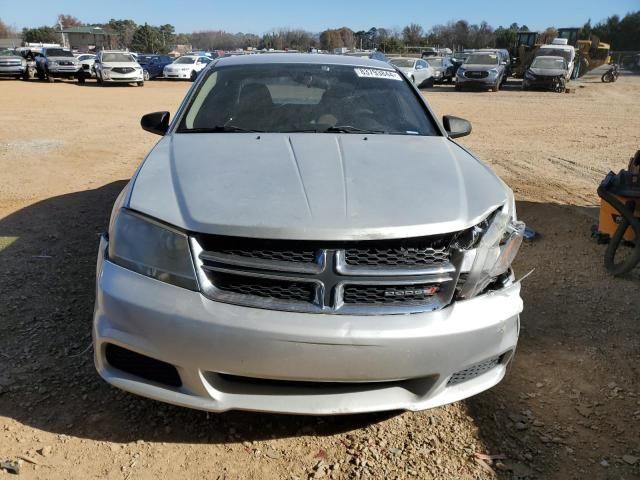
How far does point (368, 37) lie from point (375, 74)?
7532cm

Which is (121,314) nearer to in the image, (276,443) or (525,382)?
(276,443)

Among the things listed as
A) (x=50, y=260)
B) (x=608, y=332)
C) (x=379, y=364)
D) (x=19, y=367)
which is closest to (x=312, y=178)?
(x=379, y=364)

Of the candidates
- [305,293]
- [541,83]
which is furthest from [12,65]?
[305,293]

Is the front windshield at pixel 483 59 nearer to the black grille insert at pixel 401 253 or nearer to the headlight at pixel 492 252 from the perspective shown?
the headlight at pixel 492 252

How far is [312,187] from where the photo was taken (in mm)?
2396

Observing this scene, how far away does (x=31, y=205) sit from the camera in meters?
5.62

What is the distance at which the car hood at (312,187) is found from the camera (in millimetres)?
2131

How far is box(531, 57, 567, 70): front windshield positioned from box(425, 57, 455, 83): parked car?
5.16 m

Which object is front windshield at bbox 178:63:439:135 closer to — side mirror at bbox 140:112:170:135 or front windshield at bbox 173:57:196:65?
side mirror at bbox 140:112:170:135

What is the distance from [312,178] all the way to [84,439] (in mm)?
1496

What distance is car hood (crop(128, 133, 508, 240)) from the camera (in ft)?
6.99

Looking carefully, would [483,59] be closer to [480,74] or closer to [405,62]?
[480,74]

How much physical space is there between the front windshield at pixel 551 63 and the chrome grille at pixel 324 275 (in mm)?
26035

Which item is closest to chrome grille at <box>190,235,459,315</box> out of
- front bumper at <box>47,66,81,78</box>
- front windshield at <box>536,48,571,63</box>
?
front windshield at <box>536,48,571,63</box>
